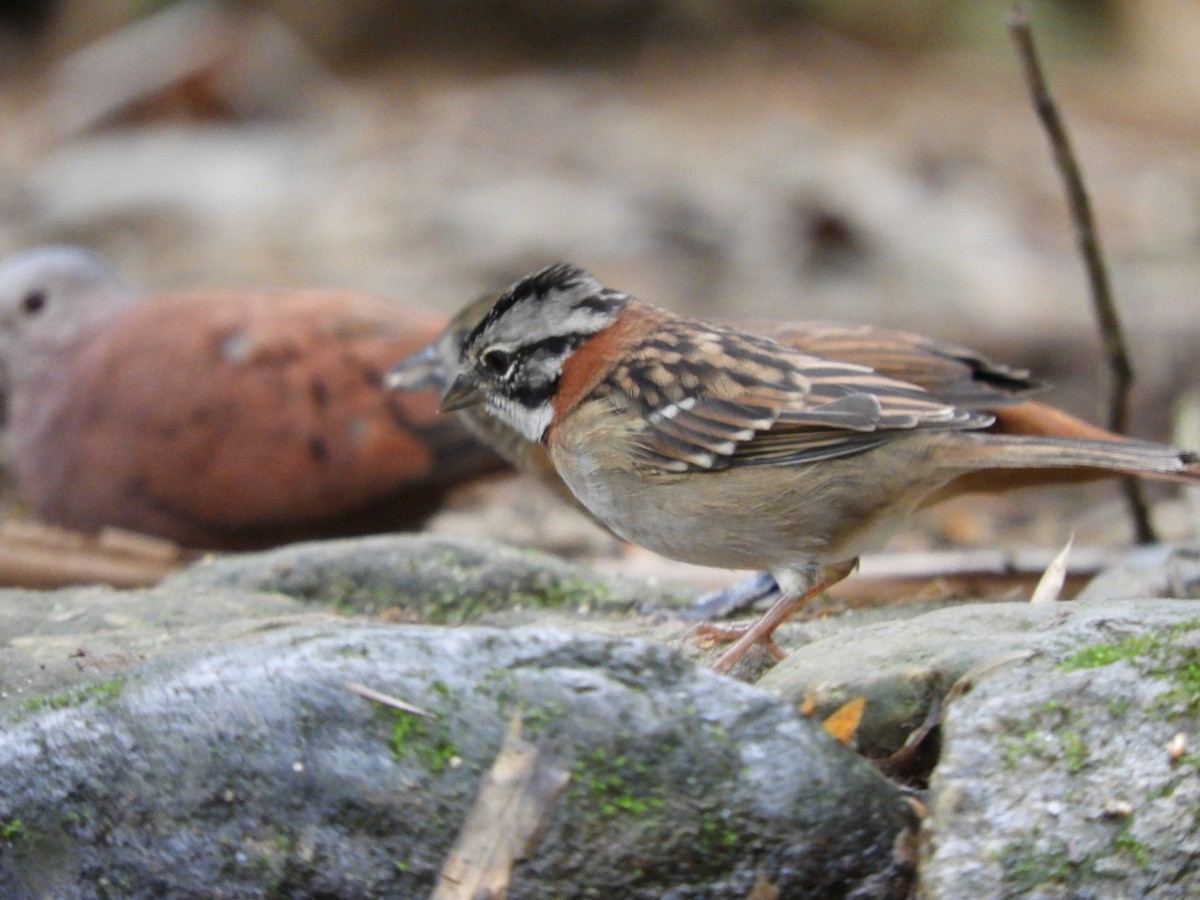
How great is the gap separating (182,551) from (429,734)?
3998 mm

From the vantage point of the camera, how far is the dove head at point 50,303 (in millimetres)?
7668

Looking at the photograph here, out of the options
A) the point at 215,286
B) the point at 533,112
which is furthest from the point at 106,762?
the point at 533,112

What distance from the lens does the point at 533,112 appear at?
14.1 meters

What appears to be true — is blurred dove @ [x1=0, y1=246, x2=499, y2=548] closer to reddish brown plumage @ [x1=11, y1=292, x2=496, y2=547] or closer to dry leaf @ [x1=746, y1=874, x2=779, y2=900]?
reddish brown plumage @ [x1=11, y1=292, x2=496, y2=547]

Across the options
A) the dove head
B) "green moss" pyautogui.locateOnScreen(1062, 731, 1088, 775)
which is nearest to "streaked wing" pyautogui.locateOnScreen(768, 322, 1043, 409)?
"green moss" pyautogui.locateOnScreen(1062, 731, 1088, 775)

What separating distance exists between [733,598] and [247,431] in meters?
2.84

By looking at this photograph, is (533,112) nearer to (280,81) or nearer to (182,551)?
(280,81)

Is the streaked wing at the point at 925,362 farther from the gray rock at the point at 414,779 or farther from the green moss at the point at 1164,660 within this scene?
the gray rock at the point at 414,779

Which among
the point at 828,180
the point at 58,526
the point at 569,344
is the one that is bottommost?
the point at 58,526

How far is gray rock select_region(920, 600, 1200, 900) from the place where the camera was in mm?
2629

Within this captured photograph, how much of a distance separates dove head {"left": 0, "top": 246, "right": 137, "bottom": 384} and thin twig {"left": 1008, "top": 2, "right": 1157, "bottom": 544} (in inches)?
183

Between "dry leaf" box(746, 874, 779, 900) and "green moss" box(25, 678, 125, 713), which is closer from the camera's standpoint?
"dry leaf" box(746, 874, 779, 900)

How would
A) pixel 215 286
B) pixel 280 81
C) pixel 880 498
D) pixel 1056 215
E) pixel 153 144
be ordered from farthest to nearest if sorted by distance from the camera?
1. pixel 280 81
2. pixel 153 144
3. pixel 1056 215
4. pixel 215 286
5. pixel 880 498

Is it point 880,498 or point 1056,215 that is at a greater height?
point 880,498
